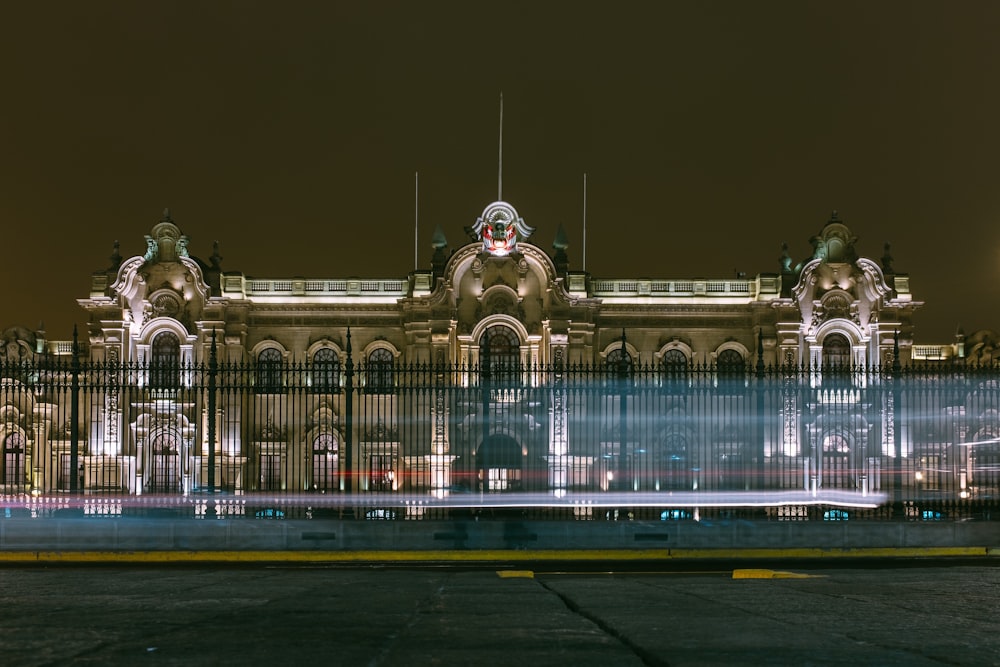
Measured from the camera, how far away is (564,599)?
438 inches

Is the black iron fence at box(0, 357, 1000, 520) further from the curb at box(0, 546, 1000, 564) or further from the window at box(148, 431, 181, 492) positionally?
the curb at box(0, 546, 1000, 564)

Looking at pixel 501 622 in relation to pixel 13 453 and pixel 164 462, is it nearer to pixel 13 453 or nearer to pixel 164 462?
pixel 164 462

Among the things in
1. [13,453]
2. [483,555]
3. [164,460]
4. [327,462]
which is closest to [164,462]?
[164,460]

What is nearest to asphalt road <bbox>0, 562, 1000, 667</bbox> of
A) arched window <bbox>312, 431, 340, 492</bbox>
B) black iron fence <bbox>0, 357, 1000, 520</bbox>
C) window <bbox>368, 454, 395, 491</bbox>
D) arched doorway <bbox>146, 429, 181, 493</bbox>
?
black iron fence <bbox>0, 357, 1000, 520</bbox>

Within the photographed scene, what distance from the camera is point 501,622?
9211 millimetres

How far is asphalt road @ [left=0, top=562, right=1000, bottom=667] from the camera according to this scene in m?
7.60

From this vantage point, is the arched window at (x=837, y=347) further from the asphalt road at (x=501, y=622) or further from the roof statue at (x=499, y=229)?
the asphalt road at (x=501, y=622)

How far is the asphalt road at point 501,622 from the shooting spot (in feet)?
24.9

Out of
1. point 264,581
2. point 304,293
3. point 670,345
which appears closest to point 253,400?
point 304,293

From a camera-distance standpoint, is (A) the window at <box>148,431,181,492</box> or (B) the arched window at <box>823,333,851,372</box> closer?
(A) the window at <box>148,431,181,492</box>

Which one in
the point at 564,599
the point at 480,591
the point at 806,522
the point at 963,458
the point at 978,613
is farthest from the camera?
the point at 963,458

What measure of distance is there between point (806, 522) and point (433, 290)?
28.3 metres

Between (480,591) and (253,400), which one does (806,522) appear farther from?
(253,400)

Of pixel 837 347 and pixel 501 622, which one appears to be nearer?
pixel 501 622
